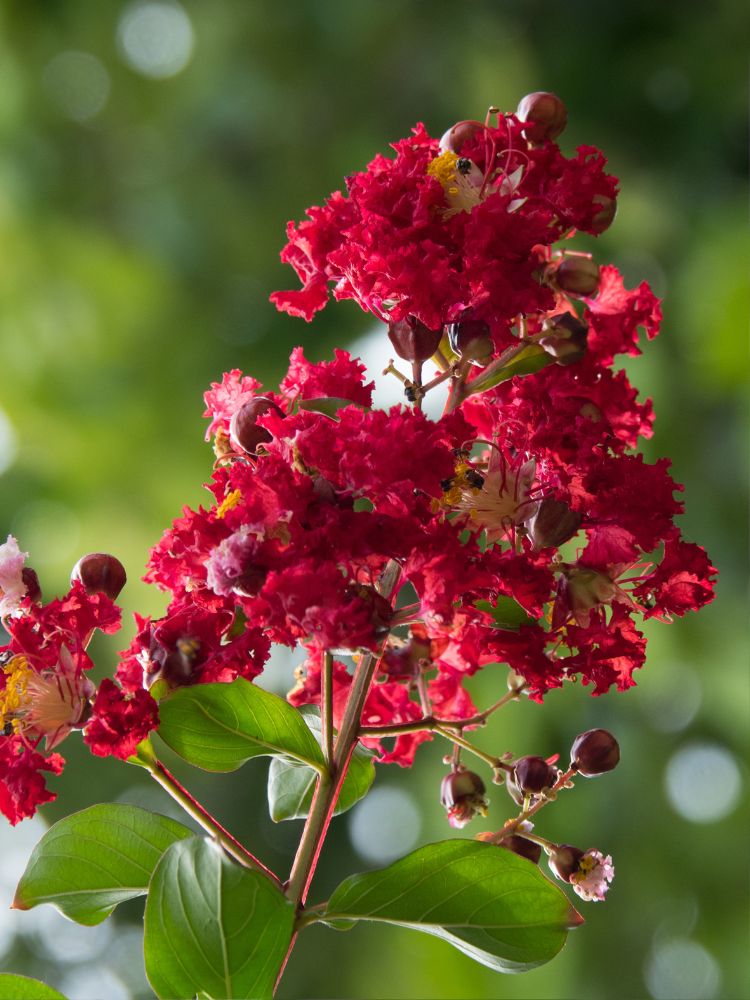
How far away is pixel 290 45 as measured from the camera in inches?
117

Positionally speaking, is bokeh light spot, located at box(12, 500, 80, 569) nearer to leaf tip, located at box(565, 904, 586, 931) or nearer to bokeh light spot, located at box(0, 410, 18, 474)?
bokeh light spot, located at box(0, 410, 18, 474)

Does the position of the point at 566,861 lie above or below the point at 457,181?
below

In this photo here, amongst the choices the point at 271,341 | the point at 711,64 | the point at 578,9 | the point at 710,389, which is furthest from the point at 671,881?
the point at 578,9

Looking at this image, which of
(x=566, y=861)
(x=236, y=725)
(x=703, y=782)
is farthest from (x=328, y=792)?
(x=703, y=782)

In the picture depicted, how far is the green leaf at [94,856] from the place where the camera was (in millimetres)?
734

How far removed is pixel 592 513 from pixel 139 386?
222cm

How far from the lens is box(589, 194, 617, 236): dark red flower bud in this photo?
2.66ft

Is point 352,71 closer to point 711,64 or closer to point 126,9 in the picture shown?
point 126,9

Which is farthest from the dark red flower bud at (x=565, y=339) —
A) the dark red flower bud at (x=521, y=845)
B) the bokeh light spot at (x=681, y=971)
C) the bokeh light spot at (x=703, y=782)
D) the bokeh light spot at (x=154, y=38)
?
the bokeh light spot at (x=154, y=38)

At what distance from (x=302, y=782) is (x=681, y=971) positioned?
2374 millimetres

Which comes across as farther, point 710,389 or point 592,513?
point 710,389

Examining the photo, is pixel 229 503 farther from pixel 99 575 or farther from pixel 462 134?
pixel 462 134

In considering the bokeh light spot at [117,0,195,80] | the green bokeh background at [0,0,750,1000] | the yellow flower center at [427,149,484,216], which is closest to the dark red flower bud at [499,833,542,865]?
the yellow flower center at [427,149,484,216]

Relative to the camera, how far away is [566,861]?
0.75 metres
